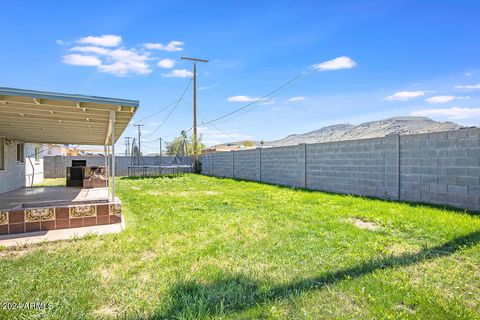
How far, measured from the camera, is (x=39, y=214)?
15.9 feet

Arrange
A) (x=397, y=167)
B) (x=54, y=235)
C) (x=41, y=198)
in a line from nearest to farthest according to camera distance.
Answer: (x=54, y=235) → (x=397, y=167) → (x=41, y=198)

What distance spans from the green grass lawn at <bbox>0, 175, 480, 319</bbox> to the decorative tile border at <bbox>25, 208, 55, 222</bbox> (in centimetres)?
98

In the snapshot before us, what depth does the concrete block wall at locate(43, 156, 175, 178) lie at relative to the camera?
1994 cm

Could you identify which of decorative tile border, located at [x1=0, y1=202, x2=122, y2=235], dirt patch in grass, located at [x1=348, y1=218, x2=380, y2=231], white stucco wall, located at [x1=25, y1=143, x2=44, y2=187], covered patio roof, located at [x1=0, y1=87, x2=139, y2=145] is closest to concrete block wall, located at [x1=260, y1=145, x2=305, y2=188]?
dirt patch in grass, located at [x1=348, y1=218, x2=380, y2=231]

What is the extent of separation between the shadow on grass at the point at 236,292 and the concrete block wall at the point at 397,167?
141 inches

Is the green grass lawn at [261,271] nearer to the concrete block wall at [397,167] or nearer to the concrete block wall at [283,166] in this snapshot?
the concrete block wall at [397,167]

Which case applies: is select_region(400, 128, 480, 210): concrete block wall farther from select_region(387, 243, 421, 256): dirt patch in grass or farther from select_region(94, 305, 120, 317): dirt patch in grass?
select_region(94, 305, 120, 317): dirt patch in grass

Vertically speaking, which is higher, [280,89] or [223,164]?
[280,89]

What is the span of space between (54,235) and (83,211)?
67 cm

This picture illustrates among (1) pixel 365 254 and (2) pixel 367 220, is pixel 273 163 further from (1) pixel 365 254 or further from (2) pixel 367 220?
(1) pixel 365 254

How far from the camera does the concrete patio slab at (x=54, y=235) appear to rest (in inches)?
166

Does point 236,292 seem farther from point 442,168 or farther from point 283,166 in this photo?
point 283,166

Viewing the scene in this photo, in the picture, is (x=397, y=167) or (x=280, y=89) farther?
(x=280, y=89)

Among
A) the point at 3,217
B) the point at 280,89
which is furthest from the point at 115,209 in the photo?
the point at 280,89
